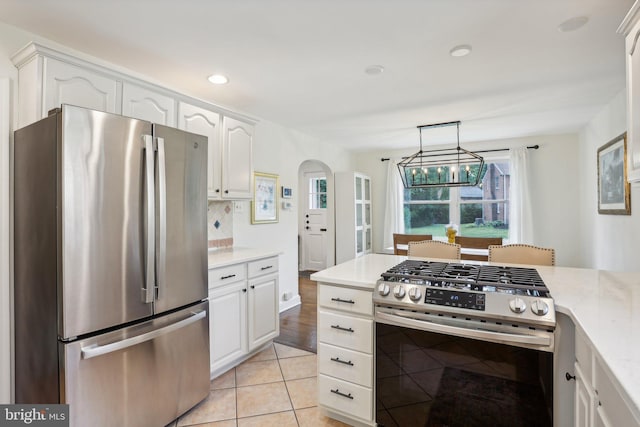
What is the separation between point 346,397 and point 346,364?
7.7 inches

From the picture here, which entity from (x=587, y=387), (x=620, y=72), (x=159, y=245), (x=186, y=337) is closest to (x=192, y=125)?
(x=159, y=245)

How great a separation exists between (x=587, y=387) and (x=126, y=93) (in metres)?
2.81

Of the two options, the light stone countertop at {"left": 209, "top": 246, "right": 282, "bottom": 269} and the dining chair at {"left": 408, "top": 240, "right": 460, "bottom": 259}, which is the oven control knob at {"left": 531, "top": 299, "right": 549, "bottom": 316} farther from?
the light stone countertop at {"left": 209, "top": 246, "right": 282, "bottom": 269}

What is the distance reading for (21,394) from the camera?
171cm

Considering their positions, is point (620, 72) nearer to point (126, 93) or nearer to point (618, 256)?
point (618, 256)

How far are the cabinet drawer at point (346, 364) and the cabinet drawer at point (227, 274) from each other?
91 cm

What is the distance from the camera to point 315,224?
6410mm

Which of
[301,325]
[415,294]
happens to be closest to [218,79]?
[415,294]

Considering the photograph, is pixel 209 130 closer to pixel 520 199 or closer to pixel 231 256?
pixel 231 256

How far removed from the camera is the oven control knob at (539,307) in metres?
1.34

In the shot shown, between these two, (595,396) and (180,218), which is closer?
(595,396)

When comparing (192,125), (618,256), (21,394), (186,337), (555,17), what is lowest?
(21,394)

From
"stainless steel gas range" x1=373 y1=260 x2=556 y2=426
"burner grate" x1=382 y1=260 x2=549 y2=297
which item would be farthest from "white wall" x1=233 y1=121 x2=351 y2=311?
"stainless steel gas range" x1=373 y1=260 x2=556 y2=426

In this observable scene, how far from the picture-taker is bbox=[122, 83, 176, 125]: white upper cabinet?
6.95 feet
